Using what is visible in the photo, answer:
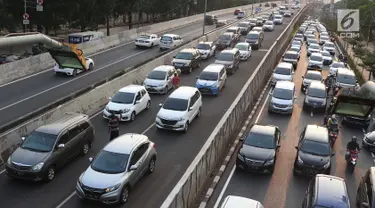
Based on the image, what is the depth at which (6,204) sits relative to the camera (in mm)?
13469

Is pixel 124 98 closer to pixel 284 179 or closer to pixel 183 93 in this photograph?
pixel 183 93

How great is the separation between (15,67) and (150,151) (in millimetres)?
18806

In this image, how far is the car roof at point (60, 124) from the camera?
15984mm

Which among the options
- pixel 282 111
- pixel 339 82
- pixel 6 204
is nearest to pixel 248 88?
pixel 282 111

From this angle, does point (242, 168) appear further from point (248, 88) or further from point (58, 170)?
point (248, 88)

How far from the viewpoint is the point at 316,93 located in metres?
26.4

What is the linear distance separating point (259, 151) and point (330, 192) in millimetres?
4657

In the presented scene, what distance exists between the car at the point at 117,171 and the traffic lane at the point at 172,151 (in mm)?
396

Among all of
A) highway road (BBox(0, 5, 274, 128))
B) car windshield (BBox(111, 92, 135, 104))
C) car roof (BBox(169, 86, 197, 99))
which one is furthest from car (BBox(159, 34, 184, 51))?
car windshield (BBox(111, 92, 135, 104))

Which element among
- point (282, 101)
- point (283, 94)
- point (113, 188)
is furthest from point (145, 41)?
point (113, 188)

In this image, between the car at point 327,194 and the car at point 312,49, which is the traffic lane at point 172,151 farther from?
the car at point 312,49

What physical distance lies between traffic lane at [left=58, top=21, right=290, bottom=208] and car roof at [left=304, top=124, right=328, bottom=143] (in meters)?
4.82

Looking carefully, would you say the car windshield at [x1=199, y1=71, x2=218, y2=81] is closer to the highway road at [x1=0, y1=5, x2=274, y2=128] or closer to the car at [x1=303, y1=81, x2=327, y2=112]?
the car at [x1=303, y1=81, x2=327, y2=112]

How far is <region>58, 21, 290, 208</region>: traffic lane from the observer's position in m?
14.3
